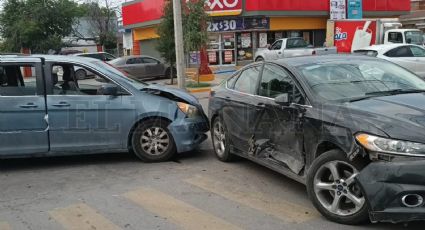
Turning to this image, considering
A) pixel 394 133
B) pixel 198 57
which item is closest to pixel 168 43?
pixel 198 57

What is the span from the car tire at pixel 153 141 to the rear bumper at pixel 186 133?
0.28 feet

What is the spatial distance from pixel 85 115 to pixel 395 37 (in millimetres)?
22458

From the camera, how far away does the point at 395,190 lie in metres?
3.99

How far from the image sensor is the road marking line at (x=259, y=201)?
493 cm

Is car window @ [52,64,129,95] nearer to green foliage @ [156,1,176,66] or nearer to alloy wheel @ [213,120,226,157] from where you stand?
alloy wheel @ [213,120,226,157]

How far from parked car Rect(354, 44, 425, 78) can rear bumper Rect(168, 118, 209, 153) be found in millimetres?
11890

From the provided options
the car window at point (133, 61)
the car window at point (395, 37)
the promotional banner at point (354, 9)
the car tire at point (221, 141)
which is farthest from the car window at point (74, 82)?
the promotional banner at point (354, 9)

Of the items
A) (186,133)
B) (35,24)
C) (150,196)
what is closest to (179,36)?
(186,133)

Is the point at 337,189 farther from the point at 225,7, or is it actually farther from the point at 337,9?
the point at 337,9

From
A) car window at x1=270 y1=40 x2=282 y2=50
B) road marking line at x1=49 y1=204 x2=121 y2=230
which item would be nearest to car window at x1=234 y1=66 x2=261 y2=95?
road marking line at x1=49 y1=204 x2=121 y2=230

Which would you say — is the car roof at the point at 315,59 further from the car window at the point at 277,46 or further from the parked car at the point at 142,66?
the parked car at the point at 142,66

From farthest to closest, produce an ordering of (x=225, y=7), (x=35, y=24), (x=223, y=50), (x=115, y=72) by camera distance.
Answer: (x=35, y=24) < (x=223, y=50) < (x=225, y=7) < (x=115, y=72)

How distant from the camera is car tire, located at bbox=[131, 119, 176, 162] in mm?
7266

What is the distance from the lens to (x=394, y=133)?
414 cm
